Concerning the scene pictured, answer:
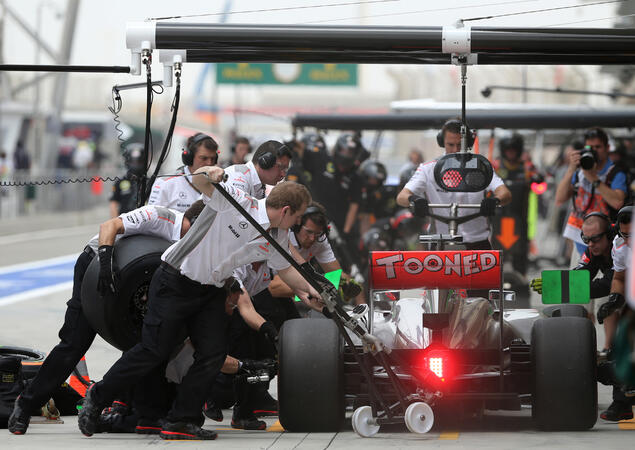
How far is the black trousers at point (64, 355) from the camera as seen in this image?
7297mm

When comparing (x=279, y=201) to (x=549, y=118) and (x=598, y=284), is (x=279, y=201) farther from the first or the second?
(x=549, y=118)

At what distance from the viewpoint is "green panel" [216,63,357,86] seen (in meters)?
58.7

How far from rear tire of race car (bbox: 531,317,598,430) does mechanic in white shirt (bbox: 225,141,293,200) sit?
2.32 meters

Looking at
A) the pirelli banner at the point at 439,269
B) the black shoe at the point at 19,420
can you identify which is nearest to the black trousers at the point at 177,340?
the black shoe at the point at 19,420

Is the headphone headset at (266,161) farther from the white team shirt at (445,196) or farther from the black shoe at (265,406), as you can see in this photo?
the white team shirt at (445,196)

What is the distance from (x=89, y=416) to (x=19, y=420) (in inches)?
20.9

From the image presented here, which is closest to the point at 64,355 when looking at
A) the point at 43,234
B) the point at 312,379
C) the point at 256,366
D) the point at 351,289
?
the point at 256,366

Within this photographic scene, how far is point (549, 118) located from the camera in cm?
1403

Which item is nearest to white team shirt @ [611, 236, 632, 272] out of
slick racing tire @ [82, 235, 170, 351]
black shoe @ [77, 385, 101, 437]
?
slick racing tire @ [82, 235, 170, 351]

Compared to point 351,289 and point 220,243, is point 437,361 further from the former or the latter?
point 220,243

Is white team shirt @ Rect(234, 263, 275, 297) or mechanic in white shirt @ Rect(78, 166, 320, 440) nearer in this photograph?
mechanic in white shirt @ Rect(78, 166, 320, 440)

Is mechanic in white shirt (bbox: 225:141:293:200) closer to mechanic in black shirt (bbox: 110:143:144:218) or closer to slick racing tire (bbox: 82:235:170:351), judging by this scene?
slick racing tire (bbox: 82:235:170:351)

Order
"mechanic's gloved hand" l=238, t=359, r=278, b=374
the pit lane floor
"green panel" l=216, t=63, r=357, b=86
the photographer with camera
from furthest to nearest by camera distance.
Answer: "green panel" l=216, t=63, r=357, b=86 → the photographer with camera → "mechanic's gloved hand" l=238, t=359, r=278, b=374 → the pit lane floor

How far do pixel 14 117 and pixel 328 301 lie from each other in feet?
125
